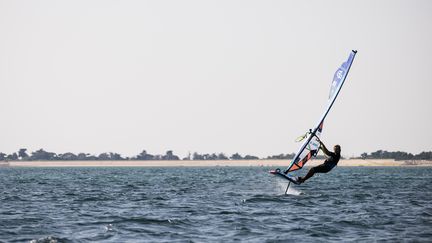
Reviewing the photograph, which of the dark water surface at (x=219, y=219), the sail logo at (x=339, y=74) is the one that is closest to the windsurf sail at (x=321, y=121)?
the sail logo at (x=339, y=74)

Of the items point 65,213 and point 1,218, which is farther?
point 65,213

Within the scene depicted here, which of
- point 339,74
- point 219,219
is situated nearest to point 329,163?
point 339,74

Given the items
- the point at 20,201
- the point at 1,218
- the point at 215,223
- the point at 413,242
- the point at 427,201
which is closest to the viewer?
the point at 413,242

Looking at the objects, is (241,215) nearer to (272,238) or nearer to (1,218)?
(272,238)

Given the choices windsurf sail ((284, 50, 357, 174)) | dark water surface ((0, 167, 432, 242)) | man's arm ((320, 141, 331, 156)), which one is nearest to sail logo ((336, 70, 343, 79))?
windsurf sail ((284, 50, 357, 174))

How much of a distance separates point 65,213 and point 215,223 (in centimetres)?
783

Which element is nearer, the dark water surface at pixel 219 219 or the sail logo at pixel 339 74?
the dark water surface at pixel 219 219

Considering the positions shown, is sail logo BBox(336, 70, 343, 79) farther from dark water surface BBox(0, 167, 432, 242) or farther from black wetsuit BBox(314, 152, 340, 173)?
dark water surface BBox(0, 167, 432, 242)

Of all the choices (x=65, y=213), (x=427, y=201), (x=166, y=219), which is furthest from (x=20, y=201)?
(x=427, y=201)

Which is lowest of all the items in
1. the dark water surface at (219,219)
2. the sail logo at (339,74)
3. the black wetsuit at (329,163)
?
the dark water surface at (219,219)

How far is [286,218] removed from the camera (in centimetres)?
2584

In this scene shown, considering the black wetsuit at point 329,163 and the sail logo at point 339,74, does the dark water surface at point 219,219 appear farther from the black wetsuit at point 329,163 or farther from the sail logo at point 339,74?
the sail logo at point 339,74

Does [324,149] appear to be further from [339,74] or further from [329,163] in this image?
[339,74]

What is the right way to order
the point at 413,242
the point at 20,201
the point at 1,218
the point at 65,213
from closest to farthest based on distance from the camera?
the point at 413,242, the point at 1,218, the point at 65,213, the point at 20,201
